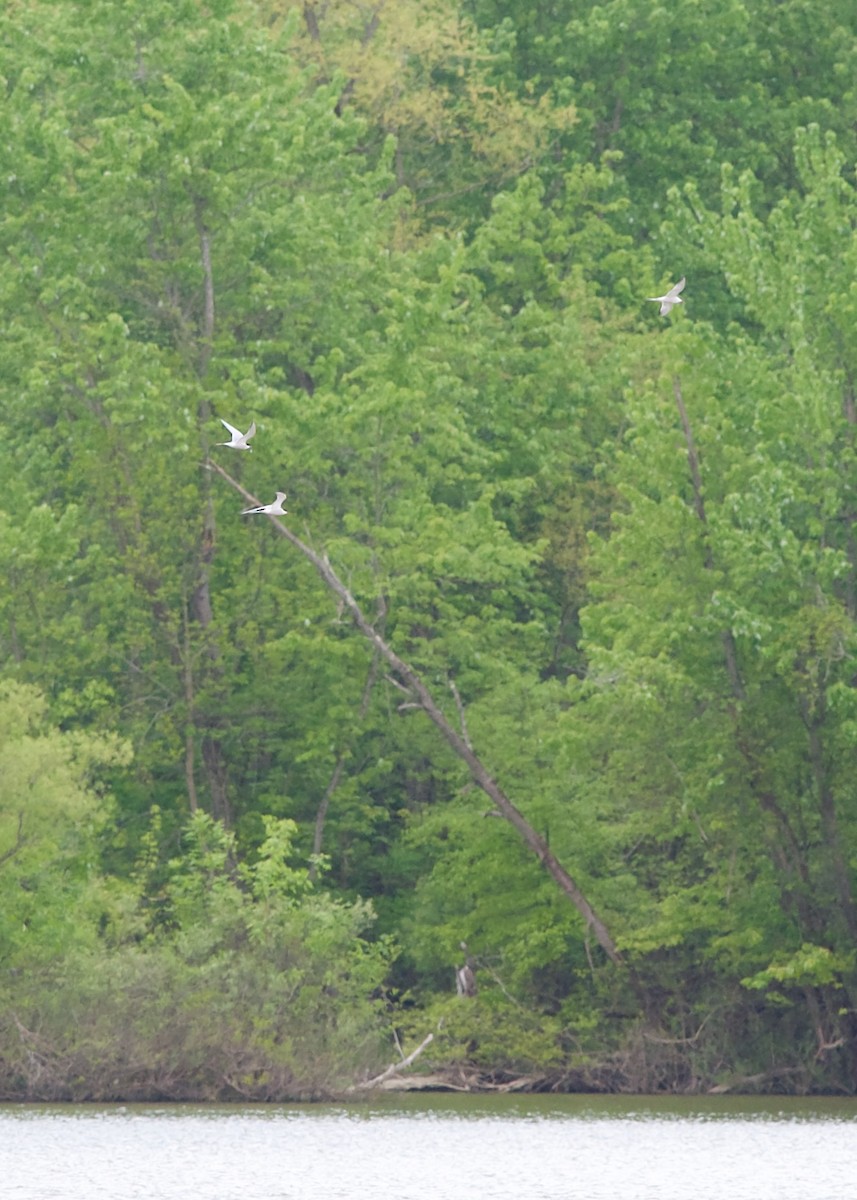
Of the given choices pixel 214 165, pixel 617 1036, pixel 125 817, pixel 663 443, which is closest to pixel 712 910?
pixel 617 1036

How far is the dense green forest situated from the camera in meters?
40.1

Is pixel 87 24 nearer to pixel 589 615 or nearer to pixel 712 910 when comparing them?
pixel 589 615

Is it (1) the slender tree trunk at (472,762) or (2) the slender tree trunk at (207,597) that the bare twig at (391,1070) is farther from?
(2) the slender tree trunk at (207,597)

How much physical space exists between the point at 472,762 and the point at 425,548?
15.2 feet

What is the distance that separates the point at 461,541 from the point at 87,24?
11.3m

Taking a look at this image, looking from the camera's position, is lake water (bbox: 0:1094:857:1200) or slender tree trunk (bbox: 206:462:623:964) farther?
slender tree trunk (bbox: 206:462:623:964)

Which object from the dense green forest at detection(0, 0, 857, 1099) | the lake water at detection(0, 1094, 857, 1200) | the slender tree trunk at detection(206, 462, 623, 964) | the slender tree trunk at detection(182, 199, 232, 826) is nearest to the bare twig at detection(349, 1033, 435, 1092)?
the lake water at detection(0, 1094, 857, 1200)

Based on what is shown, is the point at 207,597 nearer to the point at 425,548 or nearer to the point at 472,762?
the point at 425,548

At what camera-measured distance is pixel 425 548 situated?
45875mm

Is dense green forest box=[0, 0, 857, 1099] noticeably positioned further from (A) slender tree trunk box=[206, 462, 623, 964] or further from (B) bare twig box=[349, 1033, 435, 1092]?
(B) bare twig box=[349, 1033, 435, 1092]

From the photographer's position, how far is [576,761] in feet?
138

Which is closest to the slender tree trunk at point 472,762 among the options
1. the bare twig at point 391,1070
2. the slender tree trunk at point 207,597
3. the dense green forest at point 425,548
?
the dense green forest at point 425,548

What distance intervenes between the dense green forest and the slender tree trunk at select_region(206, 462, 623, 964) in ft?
0.31

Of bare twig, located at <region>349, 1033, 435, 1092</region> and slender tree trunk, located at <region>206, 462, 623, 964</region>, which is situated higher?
slender tree trunk, located at <region>206, 462, 623, 964</region>
